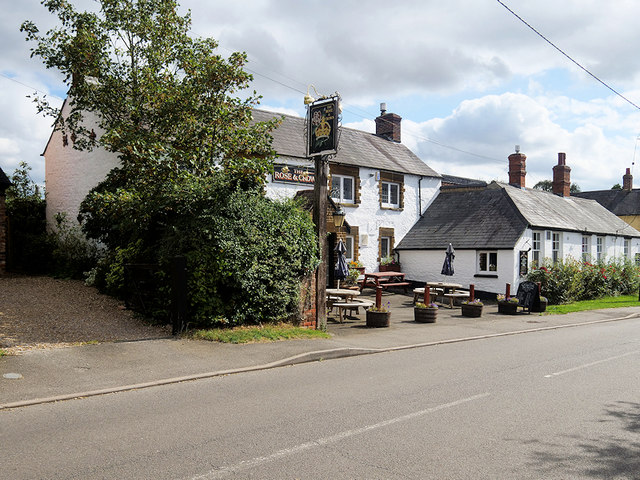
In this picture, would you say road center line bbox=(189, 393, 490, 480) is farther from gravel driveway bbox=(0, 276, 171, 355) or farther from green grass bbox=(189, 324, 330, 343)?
gravel driveway bbox=(0, 276, 171, 355)

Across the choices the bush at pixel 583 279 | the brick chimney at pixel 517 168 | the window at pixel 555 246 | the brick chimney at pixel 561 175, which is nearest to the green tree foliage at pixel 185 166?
the bush at pixel 583 279

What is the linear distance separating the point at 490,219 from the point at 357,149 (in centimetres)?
765

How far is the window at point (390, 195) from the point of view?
27.8 metres

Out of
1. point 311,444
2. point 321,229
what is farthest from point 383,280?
point 311,444

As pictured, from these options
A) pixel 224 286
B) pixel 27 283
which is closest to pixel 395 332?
pixel 224 286

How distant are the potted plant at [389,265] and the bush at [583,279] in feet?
22.3

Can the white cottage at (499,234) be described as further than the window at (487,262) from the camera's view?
No

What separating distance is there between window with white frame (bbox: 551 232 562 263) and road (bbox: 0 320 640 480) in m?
18.9

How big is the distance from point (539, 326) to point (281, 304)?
878 centimetres

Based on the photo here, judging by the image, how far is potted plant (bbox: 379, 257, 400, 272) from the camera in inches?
1080

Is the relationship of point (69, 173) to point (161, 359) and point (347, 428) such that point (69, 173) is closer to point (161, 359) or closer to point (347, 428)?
point (161, 359)

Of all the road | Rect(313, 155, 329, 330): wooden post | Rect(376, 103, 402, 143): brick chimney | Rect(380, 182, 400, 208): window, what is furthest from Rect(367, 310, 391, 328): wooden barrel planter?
Rect(376, 103, 402, 143): brick chimney

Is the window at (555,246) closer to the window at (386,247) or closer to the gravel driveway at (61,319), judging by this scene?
the window at (386,247)

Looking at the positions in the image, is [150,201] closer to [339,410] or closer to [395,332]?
[395,332]
